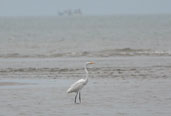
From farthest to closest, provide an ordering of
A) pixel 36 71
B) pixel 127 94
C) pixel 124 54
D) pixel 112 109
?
1. pixel 124 54
2. pixel 36 71
3. pixel 127 94
4. pixel 112 109

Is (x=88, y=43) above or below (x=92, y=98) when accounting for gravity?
above

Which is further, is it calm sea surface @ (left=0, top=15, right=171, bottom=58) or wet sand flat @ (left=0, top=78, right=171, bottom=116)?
calm sea surface @ (left=0, top=15, right=171, bottom=58)

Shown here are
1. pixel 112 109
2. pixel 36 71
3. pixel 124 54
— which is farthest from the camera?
pixel 124 54

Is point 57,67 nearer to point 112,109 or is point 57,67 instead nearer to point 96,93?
point 96,93

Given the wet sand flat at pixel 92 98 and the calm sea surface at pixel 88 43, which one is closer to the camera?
the wet sand flat at pixel 92 98

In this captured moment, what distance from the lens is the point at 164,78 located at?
1745cm

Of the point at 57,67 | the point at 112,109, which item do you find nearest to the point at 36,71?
the point at 57,67

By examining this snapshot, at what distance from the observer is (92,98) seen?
1403 cm

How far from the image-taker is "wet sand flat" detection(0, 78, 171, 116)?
12125 millimetres

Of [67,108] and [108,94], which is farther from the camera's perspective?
[108,94]

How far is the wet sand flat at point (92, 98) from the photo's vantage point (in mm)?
12125

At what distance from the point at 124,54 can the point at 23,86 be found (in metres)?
12.9

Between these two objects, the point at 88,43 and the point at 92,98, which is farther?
the point at 88,43

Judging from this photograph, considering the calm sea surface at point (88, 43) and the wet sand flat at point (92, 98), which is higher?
the calm sea surface at point (88, 43)
